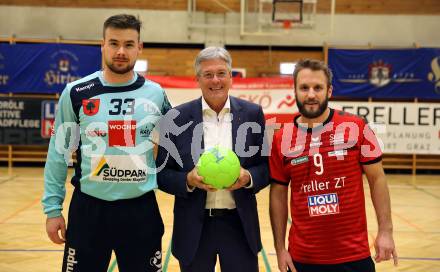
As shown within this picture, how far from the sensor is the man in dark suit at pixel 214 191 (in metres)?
2.94

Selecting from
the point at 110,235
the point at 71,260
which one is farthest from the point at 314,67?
the point at 71,260

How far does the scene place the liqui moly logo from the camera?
9.15ft

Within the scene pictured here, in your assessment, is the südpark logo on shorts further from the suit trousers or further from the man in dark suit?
the suit trousers

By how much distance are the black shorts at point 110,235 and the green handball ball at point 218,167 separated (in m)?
0.50

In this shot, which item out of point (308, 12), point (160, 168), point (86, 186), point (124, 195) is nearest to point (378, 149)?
point (160, 168)

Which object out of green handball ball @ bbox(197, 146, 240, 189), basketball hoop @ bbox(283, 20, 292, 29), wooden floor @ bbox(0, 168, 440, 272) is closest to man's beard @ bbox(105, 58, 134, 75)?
green handball ball @ bbox(197, 146, 240, 189)

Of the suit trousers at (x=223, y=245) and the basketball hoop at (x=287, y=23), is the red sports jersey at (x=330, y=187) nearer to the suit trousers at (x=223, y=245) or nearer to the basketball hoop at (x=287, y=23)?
the suit trousers at (x=223, y=245)

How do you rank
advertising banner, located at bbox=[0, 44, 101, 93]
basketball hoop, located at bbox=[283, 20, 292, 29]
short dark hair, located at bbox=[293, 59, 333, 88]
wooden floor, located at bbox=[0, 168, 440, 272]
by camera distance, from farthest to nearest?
advertising banner, located at bbox=[0, 44, 101, 93] < basketball hoop, located at bbox=[283, 20, 292, 29] < wooden floor, located at bbox=[0, 168, 440, 272] < short dark hair, located at bbox=[293, 59, 333, 88]

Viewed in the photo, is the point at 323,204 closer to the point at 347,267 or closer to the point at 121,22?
the point at 347,267

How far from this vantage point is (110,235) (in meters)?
2.97

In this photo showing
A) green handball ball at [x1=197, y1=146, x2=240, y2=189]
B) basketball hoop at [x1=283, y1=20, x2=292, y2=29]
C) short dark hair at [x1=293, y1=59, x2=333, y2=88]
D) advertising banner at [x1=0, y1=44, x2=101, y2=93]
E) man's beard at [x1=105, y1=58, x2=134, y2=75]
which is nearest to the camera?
green handball ball at [x1=197, y1=146, x2=240, y2=189]

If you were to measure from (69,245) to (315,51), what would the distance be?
37.3 feet

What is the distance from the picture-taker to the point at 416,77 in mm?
12828

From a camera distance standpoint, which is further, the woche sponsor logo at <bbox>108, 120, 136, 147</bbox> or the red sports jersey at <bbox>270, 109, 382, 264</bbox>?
the woche sponsor logo at <bbox>108, 120, 136, 147</bbox>
